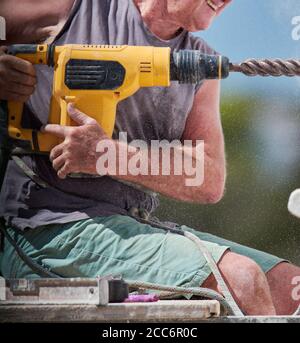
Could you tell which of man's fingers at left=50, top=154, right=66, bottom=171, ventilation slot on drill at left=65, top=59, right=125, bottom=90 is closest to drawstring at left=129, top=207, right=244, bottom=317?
man's fingers at left=50, top=154, right=66, bottom=171

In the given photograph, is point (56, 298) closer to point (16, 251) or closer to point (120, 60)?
point (16, 251)

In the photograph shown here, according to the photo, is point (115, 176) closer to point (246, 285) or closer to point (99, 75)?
point (99, 75)

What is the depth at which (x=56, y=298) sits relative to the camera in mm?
2545

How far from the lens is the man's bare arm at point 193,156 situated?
112 inches

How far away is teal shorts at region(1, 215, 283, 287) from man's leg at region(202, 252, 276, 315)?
3cm

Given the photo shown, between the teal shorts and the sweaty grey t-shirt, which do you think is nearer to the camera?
the teal shorts

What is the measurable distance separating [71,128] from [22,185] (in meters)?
0.26

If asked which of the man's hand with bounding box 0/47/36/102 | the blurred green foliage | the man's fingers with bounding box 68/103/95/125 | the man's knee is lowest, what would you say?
the man's knee

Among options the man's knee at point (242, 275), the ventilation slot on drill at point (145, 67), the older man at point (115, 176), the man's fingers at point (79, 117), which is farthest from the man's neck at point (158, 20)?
the man's knee at point (242, 275)

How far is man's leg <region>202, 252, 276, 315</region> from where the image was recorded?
2705mm

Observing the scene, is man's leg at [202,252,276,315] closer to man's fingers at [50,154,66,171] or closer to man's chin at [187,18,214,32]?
man's fingers at [50,154,66,171]

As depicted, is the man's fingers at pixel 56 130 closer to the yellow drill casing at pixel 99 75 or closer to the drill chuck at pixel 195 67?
the yellow drill casing at pixel 99 75

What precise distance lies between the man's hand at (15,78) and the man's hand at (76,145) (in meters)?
0.14

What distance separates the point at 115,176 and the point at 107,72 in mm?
331
